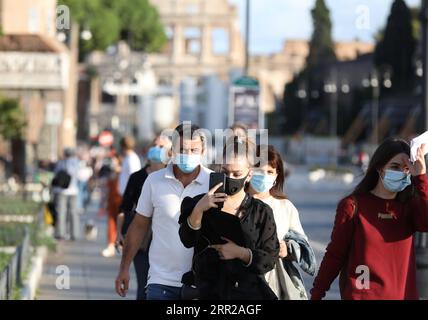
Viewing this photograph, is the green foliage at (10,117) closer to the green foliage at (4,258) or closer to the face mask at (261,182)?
the green foliage at (4,258)

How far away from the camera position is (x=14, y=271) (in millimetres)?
13648

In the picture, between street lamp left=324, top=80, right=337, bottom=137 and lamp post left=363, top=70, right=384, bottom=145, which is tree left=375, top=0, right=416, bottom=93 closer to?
lamp post left=363, top=70, right=384, bottom=145

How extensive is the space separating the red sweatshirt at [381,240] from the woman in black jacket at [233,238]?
1.45ft

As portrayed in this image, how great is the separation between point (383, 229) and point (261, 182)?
1.00 metres

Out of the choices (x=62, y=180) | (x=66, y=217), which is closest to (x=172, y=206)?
(x=62, y=180)

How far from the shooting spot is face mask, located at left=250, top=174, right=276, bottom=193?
8.20 m

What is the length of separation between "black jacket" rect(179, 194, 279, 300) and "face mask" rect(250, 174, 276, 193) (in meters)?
0.86

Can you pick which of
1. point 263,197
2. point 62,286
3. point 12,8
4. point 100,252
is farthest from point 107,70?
point 263,197

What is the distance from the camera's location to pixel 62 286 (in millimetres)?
15492

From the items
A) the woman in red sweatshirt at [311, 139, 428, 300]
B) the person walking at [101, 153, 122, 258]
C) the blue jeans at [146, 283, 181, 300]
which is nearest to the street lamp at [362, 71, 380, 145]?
the person walking at [101, 153, 122, 258]

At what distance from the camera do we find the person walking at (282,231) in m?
7.87

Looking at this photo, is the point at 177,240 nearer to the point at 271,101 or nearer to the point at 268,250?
the point at 268,250

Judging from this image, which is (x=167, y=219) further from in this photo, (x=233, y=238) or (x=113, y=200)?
(x=113, y=200)
